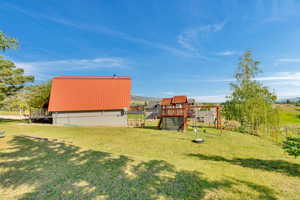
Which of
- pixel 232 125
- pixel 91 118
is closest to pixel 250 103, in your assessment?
pixel 232 125

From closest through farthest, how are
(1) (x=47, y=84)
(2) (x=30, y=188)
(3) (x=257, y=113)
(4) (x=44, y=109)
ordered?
(2) (x=30, y=188) → (3) (x=257, y=113) → (4) (x=44, y=109) → (1) (x=47, y=84)

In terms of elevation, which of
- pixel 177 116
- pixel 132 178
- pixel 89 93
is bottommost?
pixel 132 178

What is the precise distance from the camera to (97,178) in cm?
333

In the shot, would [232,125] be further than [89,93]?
No

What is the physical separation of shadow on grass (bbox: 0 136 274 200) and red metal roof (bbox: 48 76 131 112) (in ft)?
42.0

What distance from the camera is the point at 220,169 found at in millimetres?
4133

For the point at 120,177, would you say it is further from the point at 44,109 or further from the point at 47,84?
the point at 47,84

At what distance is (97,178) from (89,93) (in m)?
16.5

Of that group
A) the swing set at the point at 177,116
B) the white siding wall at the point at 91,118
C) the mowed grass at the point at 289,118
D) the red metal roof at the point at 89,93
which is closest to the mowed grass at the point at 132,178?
the swing set at the point at 177,116

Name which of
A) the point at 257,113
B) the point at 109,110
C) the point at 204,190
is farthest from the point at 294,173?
the point at 109,110

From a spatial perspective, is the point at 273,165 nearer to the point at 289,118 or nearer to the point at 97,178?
the point at 97,178

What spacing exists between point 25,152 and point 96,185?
141 inches

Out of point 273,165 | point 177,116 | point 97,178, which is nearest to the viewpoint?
point 97,178

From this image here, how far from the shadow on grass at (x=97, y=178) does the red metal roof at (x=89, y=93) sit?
12.8m
